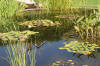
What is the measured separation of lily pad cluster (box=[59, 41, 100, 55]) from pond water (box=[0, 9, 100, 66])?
0.07 meters

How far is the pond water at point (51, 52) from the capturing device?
8.16 ft

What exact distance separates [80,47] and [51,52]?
495mm

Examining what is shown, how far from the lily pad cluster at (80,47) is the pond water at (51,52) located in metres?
0.07

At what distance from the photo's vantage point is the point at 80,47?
295 centimetres

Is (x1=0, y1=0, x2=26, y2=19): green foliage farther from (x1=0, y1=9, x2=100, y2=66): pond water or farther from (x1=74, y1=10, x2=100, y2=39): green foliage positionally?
(x1=74, y1=10, x2=100, y2=39): green foliage

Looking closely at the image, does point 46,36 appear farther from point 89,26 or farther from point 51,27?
point 89,26

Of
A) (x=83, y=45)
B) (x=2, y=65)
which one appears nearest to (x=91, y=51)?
(x=83, y=45)

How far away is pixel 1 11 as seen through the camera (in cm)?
562

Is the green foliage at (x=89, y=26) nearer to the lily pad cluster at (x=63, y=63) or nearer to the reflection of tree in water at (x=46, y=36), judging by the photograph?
the reflection of tree in water at (x=46, y=36)

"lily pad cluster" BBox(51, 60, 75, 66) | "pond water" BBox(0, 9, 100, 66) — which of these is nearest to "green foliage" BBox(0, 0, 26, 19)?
"pond water" BBox(0, 9, 100, 66)

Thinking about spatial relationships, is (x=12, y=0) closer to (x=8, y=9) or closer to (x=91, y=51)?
(x=8, y=9)

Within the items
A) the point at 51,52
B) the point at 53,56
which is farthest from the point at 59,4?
the point at 53,56

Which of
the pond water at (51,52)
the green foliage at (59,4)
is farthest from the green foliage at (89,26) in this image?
the green foliage at (59,4)

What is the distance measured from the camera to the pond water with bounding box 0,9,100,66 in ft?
8.16
